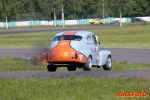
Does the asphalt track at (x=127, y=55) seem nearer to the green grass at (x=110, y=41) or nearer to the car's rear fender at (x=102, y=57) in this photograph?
the green grass at (x=110, y=41)

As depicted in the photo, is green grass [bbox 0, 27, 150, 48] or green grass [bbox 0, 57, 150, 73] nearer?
green grass [bbox 0, 57, 150, 73]

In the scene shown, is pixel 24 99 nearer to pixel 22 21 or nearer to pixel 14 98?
pixel 14 98

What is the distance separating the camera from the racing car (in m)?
11.6

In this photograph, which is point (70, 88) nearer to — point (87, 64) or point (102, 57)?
point (87, 64)

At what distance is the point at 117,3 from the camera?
249 ft

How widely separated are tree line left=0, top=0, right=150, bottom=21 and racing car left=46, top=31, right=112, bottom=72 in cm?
6059

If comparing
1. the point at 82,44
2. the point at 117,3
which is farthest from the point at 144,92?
the point at 117,3

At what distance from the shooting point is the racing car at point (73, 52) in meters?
11.6

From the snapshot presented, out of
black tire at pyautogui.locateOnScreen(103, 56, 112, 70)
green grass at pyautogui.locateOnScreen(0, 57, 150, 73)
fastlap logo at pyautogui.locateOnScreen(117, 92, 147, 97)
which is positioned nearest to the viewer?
fastlap logo at pyautogui.locateOnScreen(117, 92, 147, 97)

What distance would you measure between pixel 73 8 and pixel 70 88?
228 ft

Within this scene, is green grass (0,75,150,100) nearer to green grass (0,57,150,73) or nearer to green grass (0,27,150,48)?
Result: green grass (0,57,150,73)

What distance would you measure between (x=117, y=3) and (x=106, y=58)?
64047mm

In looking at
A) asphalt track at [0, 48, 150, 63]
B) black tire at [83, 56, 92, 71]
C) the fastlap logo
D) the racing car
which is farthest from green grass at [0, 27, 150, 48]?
the fastlap logo

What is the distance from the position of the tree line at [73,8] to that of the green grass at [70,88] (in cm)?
6479
